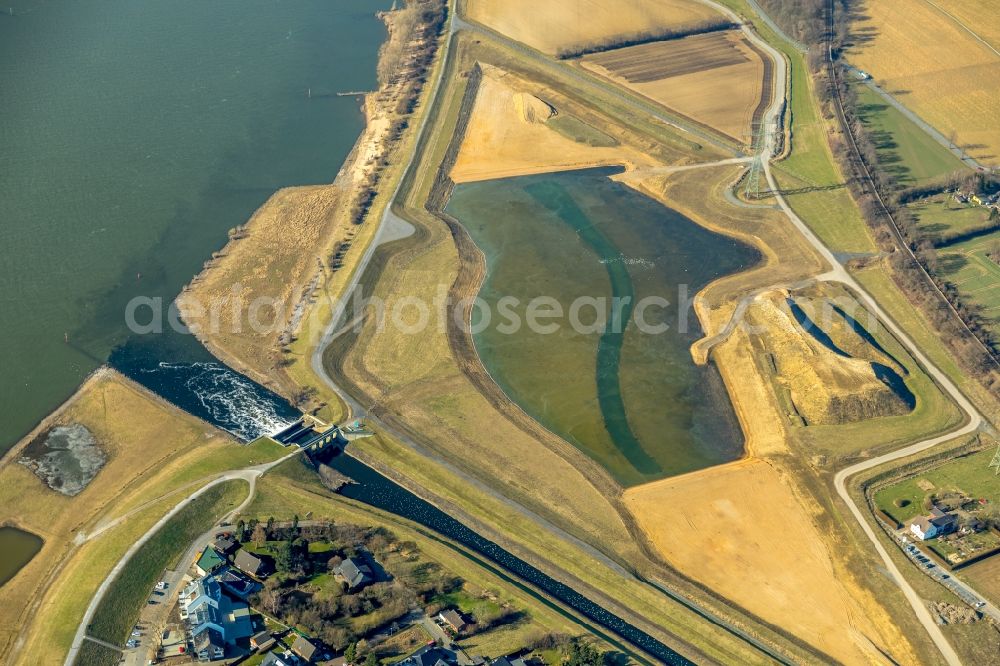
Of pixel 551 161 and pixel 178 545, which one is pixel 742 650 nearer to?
pixel 178 545

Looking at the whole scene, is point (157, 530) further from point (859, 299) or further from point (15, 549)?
point (859, 299)

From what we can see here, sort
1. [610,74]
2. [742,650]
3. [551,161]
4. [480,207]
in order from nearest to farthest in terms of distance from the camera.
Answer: [742,650] < [480,207] < [551,161] < [610,74]

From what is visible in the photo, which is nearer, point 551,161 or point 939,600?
point 939,600

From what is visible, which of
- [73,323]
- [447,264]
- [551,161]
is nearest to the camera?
[73,323]

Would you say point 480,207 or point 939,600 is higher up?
point 480,207

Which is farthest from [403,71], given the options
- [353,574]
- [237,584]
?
[237,584]

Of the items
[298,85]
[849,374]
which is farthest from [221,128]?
[849,374]

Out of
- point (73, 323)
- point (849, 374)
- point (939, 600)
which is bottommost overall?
point (939, 600)
